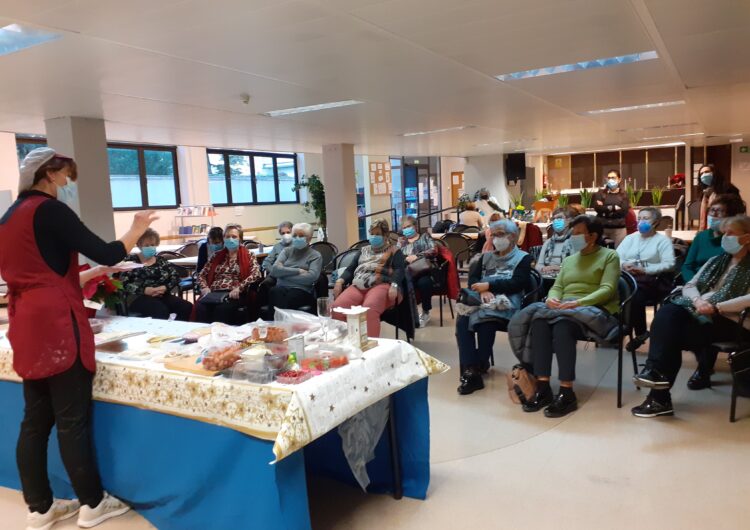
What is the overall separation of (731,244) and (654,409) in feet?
3.53

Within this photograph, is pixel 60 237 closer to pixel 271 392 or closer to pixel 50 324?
pixel 50 324

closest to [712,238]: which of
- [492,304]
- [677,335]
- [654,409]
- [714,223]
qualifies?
[714,223]

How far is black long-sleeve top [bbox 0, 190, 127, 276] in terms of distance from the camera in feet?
7.20

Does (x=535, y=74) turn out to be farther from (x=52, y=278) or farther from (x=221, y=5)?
(x=52, y=278)

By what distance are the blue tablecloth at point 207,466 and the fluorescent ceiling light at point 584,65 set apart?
3.37m

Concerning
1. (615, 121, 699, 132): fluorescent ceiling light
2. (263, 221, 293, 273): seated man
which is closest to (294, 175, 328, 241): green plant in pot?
(615, 121, 699, 132): fluorescent ceiling light

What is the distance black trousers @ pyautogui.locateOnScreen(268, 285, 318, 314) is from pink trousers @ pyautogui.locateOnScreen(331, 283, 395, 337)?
0.34 meters

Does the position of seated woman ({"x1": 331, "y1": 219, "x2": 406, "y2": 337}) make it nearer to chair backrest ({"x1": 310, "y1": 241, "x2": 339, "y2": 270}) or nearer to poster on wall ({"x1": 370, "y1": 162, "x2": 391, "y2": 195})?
chair backrest ({"x1": 310, "y1": 241, "x2": 339, "y2": 270})

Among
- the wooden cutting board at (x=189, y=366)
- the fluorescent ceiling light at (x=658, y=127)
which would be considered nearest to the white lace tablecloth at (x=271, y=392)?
the wooden cutting board at (x=189, y=366)

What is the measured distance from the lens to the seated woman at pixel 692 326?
3.36 metres

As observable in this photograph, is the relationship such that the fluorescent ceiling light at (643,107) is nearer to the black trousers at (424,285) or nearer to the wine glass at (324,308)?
the black trousers at (424,285)

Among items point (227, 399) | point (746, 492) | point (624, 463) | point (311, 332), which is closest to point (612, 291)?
point (624, 463)

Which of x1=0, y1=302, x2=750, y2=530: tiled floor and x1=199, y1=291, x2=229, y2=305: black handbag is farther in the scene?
x1=199, y1=291, x2=229, y2=305: black handbag

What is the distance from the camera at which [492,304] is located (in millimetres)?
3959
